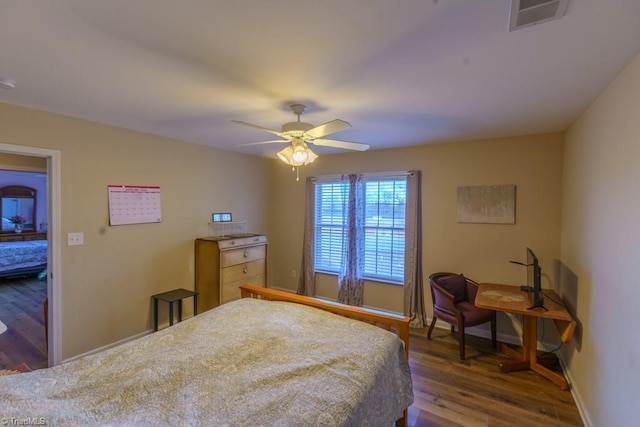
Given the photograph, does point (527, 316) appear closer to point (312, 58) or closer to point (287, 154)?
point (287, 154)

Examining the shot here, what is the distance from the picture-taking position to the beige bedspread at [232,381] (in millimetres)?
1252

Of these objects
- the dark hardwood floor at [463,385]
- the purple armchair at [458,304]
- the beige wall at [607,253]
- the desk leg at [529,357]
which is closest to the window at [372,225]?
the purple armchair at [458,304]

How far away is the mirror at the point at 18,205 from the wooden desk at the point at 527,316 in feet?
30.6

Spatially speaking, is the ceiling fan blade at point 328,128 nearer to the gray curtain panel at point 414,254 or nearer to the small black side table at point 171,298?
the gray curtain panel at point 414,254

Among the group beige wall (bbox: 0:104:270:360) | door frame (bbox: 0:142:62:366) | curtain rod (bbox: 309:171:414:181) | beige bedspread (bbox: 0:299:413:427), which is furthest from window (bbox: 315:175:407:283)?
door frame (bbox: 0:142:62:366)

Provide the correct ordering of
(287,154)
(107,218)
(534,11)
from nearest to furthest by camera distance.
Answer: (534,11), (287,154), (107,218)

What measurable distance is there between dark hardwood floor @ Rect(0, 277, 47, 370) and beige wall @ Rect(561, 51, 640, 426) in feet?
14.7

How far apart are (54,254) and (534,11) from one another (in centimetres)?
372

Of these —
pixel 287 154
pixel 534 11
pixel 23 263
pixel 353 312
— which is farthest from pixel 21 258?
pixel 534 11

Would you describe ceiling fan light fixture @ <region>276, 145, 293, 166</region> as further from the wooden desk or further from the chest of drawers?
the wooden desk

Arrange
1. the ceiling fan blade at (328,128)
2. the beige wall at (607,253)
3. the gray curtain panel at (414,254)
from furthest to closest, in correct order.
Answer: the gray curtain panel at (414,254), the ceiling fan blade at (328,128), the beige wall at (607,253)

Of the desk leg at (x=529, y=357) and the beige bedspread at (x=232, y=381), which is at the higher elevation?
the beige bedspread at (x=232, y=381)

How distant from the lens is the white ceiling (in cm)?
127

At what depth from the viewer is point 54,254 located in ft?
8.80
